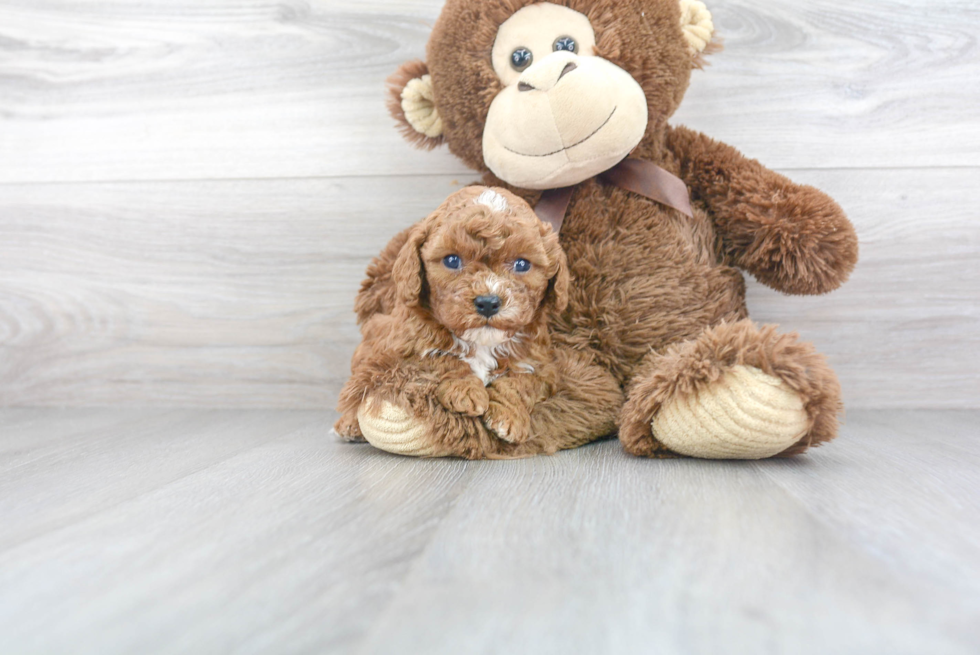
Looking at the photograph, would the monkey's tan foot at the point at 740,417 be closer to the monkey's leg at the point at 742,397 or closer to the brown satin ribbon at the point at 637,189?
the monkey's leg at the point at 742,397

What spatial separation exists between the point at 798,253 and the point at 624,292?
0.20m

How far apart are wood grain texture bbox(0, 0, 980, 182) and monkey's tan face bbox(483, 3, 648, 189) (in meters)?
0.27

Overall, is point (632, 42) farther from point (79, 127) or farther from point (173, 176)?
point (79, 127)

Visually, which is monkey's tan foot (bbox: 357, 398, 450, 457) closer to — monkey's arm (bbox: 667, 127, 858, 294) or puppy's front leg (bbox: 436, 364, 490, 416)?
puppy's front leg (bbox: 436, 364, 490, 416)

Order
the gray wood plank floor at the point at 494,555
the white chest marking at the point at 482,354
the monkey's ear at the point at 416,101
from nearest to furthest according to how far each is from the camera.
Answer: the gray wood plank floor at the point at 494,555, the white chest marking at the point at 482,354, the monkey's ear at the point at 416,101

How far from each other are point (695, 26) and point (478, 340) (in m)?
0.46

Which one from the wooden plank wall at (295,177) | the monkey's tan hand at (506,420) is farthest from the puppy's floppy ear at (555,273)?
the wooden plank wall at (295,177)

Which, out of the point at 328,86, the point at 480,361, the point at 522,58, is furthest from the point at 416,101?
the point at 480,361

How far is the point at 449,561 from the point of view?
43 cm

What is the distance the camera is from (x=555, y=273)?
0.72 meters

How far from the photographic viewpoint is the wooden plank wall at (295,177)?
3.26 feet

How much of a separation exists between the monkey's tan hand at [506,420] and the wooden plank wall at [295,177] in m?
0.45

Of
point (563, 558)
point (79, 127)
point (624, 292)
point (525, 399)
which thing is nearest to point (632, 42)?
point (624, 292)

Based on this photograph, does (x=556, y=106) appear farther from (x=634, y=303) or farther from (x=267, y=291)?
(x=267, y=291)
